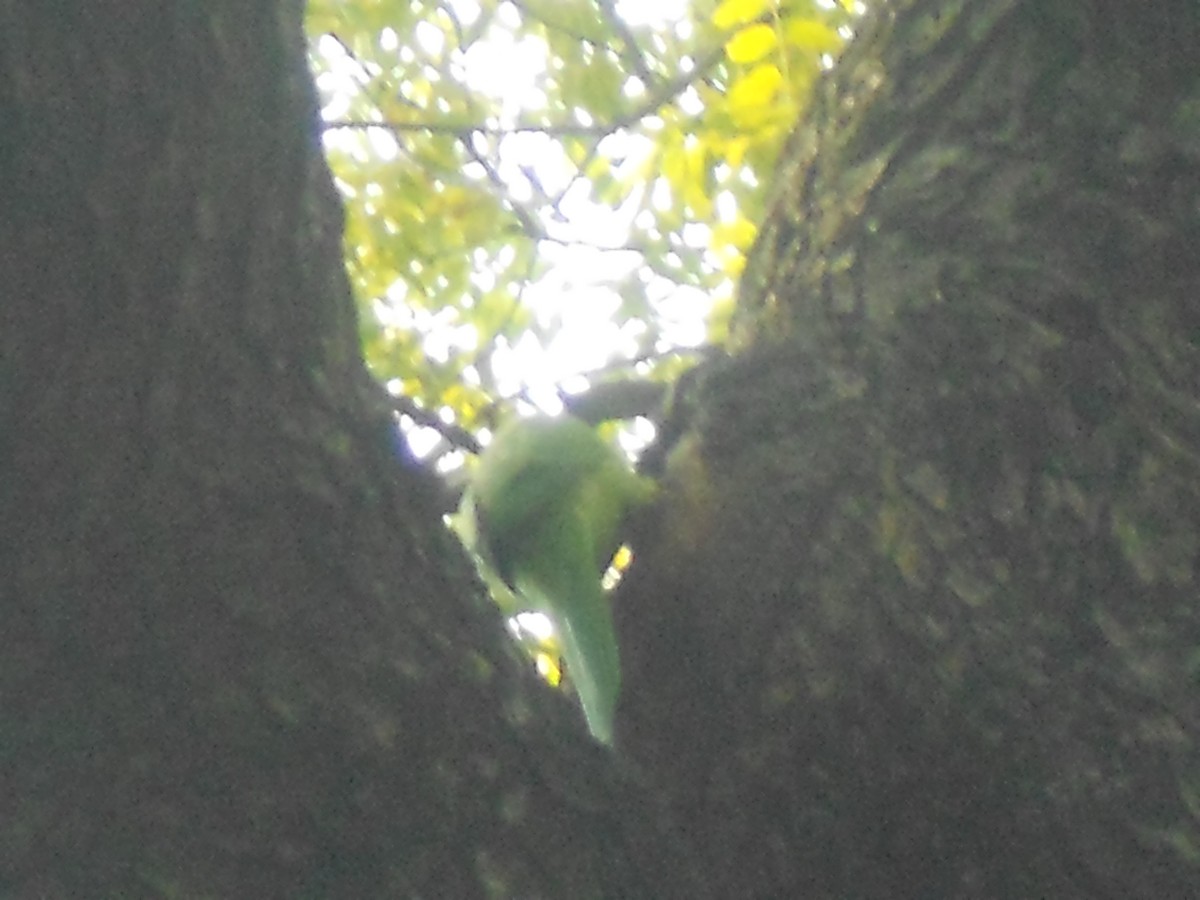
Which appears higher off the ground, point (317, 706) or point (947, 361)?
point (947, 361)

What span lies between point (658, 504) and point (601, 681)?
0.53 feet

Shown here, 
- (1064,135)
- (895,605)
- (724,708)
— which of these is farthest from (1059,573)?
(1064,135)

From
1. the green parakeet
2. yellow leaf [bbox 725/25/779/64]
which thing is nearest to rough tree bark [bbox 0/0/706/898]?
the green parakeet

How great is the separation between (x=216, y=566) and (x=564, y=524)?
1.02 feet

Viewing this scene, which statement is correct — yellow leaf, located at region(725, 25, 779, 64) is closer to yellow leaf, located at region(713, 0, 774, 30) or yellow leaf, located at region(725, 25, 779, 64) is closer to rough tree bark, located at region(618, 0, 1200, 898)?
yellow leaf, located at region(713, 0, 774, 30)

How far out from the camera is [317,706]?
68 centimetres

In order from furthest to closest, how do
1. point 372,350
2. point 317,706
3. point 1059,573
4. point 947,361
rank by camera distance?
point 372,350, point 947,361, point 1059,573, point 317,706

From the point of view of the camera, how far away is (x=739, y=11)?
1385mm

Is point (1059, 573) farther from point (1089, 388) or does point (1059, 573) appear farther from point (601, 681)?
point (601, 681)

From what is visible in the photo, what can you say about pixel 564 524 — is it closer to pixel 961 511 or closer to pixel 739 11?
pixel 961 511

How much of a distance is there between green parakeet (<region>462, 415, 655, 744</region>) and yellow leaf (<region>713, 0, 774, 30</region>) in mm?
593

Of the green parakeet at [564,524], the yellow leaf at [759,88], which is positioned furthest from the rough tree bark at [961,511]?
the yellow leaf at [759,88]

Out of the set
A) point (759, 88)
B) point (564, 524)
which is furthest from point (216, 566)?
point (759, 88)

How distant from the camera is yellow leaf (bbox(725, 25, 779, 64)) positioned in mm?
1382
